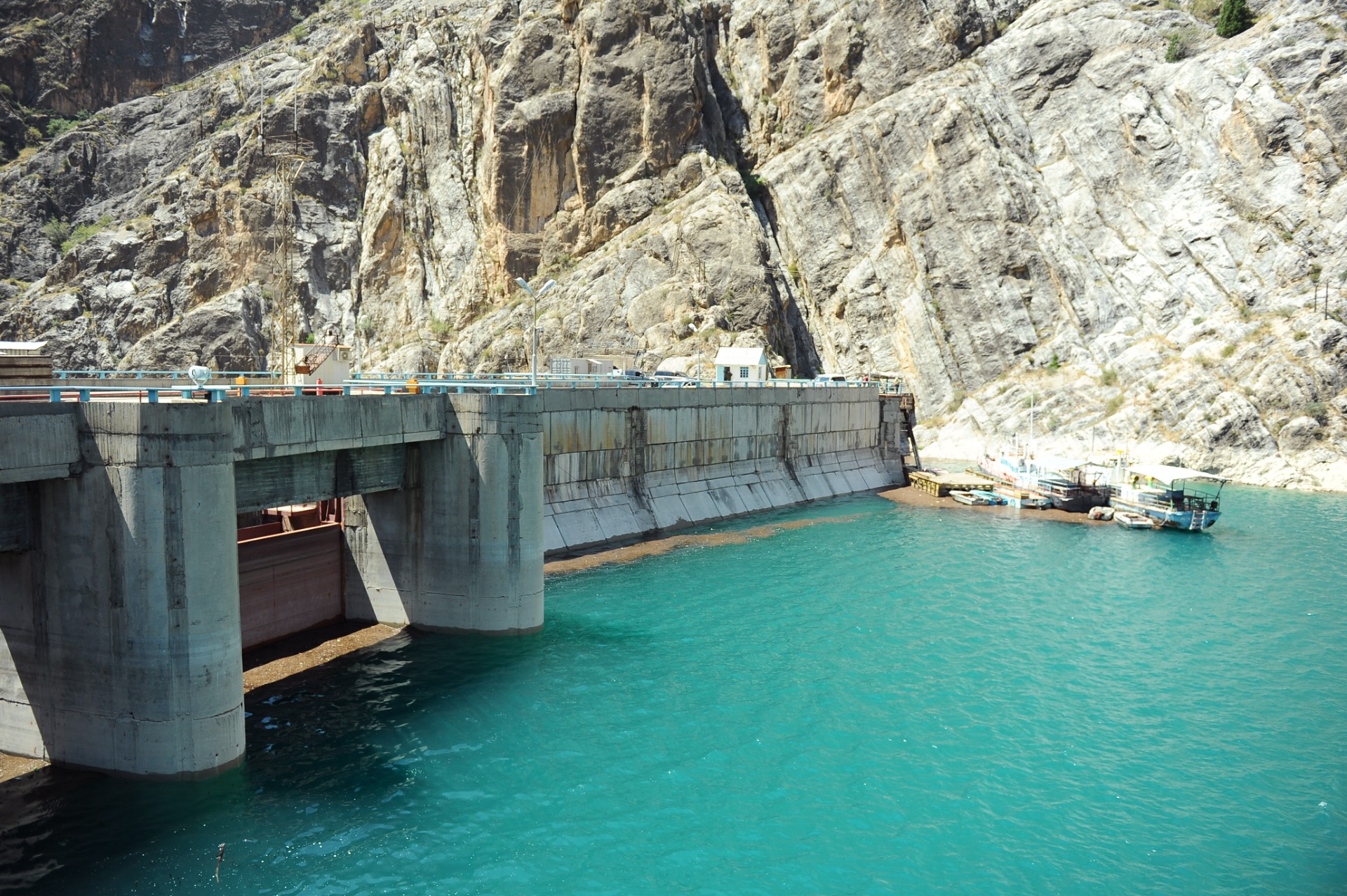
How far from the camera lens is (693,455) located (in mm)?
53562

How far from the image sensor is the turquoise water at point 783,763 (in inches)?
688

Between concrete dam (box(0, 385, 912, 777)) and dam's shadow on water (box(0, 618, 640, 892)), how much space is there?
60cm

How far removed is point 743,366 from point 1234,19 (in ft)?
183

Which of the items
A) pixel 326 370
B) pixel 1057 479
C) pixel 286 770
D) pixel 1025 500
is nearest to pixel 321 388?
pixel 326 370

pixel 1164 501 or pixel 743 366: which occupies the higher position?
pixel 743 366

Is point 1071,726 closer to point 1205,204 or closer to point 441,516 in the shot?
point 441,516

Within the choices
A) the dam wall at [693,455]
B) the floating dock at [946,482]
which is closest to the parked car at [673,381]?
the dam wall at [693,455]

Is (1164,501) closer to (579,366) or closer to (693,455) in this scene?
(693,455)

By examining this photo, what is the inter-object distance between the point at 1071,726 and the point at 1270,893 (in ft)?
23.8

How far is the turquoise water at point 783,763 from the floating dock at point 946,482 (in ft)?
89.1

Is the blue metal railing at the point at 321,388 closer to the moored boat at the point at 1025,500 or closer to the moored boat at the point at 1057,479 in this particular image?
the moored boat at the point at 1025,500

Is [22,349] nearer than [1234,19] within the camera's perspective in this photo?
Yes

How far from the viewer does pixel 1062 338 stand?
83375 mm

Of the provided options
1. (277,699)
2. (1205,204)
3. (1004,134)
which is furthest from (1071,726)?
(1004,134)
